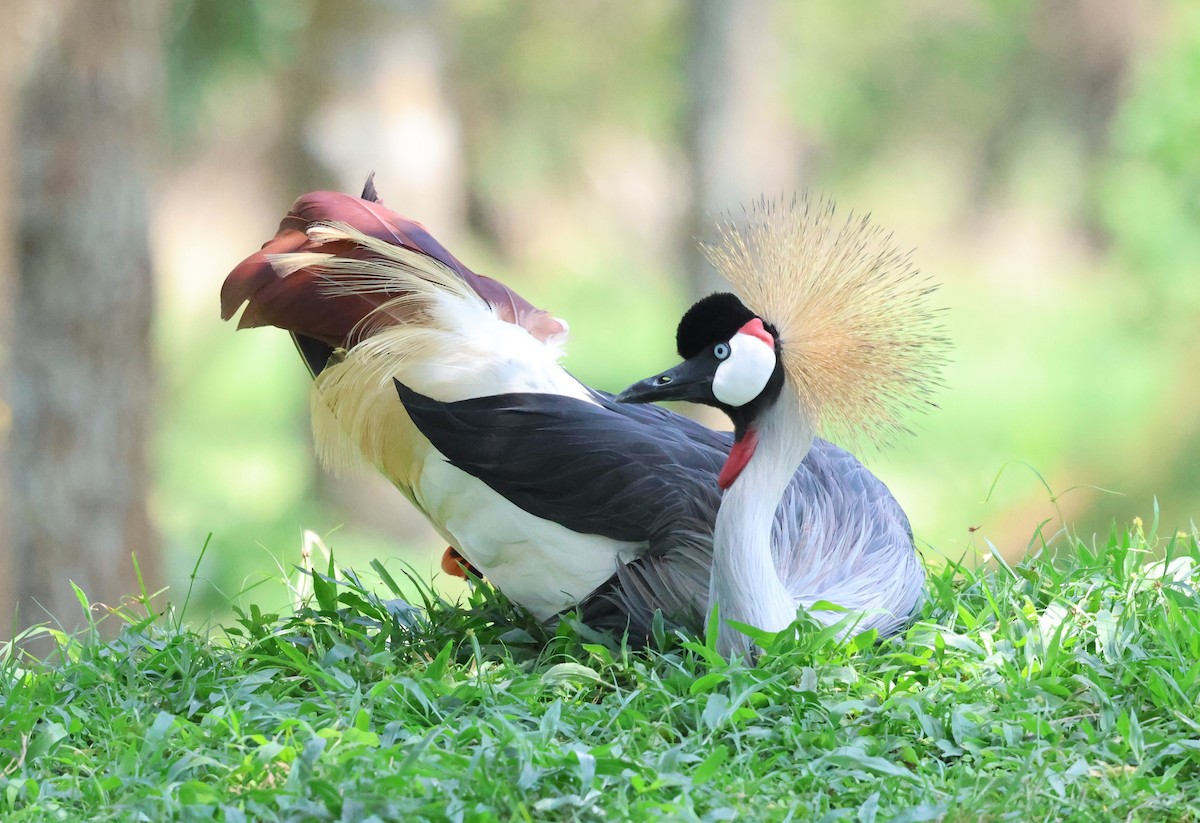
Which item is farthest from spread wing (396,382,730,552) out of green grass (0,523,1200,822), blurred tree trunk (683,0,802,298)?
blurred tree trunk (683,0,802,298)

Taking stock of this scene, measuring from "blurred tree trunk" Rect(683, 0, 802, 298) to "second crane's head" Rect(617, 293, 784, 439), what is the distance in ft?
14.6

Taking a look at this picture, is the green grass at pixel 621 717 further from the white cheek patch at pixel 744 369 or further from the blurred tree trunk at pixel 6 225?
the blurred tree trunk at pixel 6 225

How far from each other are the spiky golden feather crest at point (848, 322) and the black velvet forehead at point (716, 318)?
72mm

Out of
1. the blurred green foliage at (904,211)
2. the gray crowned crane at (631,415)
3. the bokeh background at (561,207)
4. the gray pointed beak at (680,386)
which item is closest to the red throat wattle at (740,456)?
the gray crowned crane at (631,415)

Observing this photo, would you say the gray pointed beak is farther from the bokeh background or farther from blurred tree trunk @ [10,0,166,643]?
blurred tree trunk @ [10,0,166,643]

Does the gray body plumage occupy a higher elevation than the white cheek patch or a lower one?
lower

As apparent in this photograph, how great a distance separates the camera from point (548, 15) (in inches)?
611

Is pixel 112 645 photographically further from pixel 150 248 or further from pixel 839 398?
pixel 150 248

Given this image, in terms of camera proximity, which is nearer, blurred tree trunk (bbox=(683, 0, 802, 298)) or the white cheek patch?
the white cheek patch

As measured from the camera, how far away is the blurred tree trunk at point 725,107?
7.00 metres

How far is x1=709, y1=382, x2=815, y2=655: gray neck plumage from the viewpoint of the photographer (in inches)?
93.7

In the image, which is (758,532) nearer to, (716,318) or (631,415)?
(716,318)

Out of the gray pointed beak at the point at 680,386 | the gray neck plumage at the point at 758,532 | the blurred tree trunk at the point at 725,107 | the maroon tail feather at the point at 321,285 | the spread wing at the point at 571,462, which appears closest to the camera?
the gray neck plumage at the point at 758,532

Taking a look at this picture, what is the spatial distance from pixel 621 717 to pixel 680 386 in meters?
0.67
